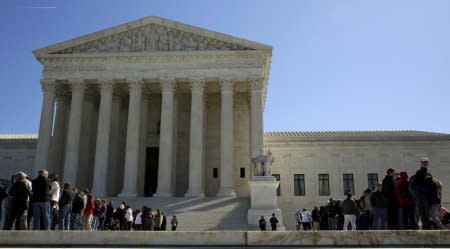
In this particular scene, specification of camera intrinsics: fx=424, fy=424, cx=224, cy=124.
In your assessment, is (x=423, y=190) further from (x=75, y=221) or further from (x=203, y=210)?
(x=203, y=210)

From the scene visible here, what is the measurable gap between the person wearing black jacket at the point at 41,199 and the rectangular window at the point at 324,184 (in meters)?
32.6

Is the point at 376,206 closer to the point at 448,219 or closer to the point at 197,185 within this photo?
the point at 448,219

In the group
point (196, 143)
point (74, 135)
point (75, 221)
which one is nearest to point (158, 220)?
point (75, 221)

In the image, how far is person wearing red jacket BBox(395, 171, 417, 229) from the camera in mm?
13219

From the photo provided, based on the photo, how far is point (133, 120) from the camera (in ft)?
120

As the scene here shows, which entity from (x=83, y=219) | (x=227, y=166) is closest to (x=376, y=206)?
(x=83, y=219)

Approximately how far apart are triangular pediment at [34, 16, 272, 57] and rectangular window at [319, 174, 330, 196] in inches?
610

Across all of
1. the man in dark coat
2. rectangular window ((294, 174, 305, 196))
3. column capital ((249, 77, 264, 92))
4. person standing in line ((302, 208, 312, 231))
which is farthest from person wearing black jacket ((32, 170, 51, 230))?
rectangular window ((294, 174, 305, 196))

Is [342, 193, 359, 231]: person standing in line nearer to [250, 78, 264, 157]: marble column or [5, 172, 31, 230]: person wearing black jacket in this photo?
[5, 172, 31, 230]: person wearing black jacket

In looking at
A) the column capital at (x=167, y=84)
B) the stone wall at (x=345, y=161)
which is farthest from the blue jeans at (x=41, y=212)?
the stone wall at (x=345, y=161)

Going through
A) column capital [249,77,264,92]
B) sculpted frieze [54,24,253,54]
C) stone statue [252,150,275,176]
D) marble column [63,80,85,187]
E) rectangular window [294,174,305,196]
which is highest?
sculpted frieze [54,24,253,54]

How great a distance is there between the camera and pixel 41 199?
13.7 metres

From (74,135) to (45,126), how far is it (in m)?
2.84

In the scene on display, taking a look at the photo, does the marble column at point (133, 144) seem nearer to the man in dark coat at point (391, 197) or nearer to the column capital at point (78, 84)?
the column capital at point (78, 84)
